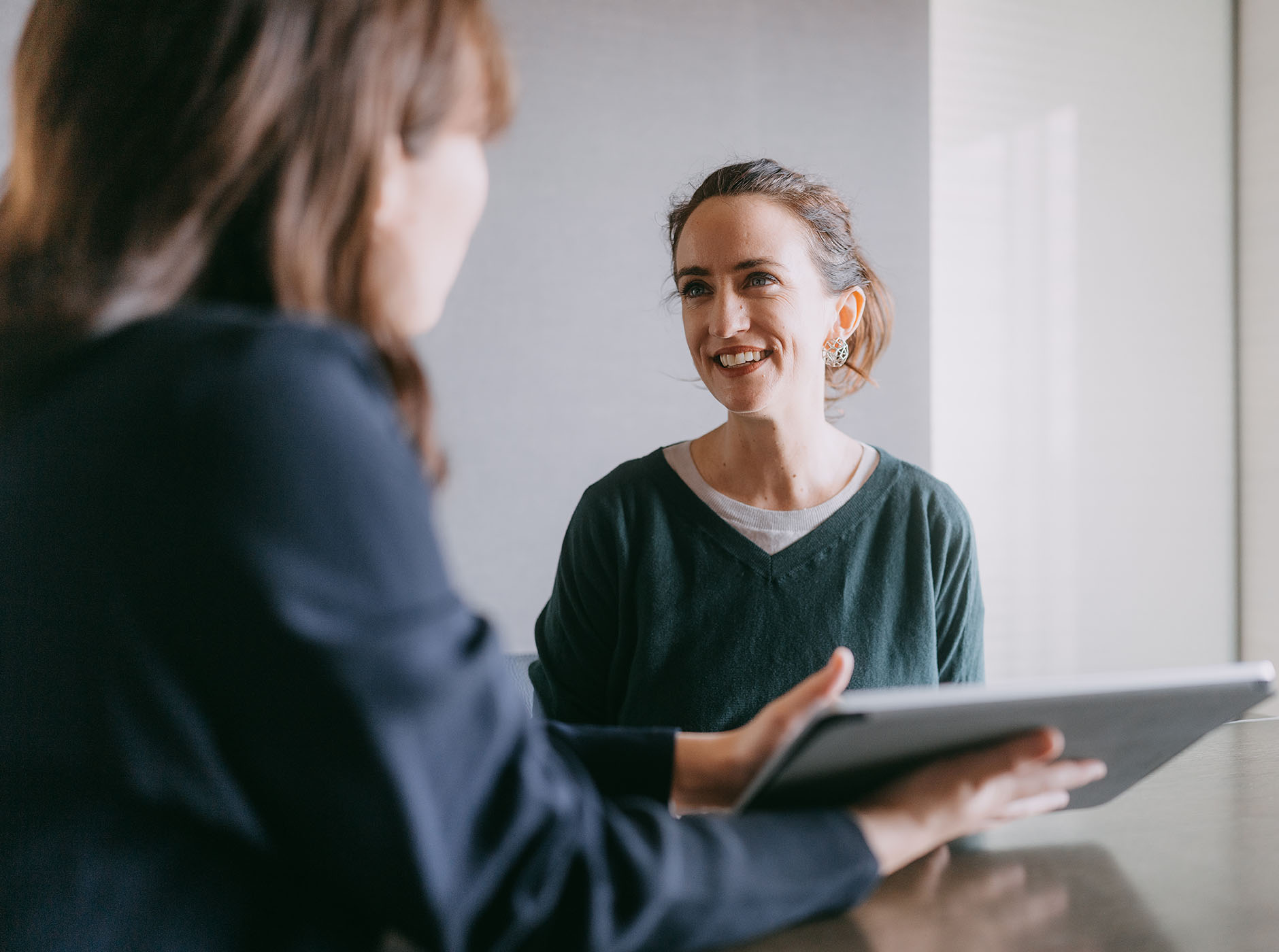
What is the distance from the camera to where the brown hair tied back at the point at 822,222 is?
150 cm

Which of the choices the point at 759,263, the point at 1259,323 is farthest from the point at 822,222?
the point at 1259,323

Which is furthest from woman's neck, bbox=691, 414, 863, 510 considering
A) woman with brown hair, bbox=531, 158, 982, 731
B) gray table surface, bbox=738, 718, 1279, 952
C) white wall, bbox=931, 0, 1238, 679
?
white wall, bbox=931, 0, 1238, 679

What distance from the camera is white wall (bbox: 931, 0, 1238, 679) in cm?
289

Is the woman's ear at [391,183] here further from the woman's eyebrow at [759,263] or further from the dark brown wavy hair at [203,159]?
the woman's eyebrow at [759,263]

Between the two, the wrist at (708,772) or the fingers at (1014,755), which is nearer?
the fingers at (1014,755)

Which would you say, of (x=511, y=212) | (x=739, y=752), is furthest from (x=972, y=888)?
(x=511, y=212)

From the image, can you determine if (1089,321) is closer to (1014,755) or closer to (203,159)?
(1014,755)

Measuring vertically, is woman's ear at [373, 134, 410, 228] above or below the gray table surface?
above

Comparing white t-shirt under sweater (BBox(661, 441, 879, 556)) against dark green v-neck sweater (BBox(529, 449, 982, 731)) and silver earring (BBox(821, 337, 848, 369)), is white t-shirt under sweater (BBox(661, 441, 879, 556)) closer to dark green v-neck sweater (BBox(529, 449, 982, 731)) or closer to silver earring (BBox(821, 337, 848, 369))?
dark green v-neck sweater (BBox(529, 449, 982, 731))

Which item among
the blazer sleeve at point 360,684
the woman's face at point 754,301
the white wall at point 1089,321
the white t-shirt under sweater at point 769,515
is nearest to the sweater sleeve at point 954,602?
the white t-shirt under sweater at point 769,515

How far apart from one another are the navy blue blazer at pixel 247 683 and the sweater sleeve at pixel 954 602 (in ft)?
3.44

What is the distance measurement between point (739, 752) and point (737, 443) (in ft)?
2.60

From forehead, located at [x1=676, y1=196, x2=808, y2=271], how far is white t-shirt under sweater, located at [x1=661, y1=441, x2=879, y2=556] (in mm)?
351

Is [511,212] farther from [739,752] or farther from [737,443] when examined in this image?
[739,752]
